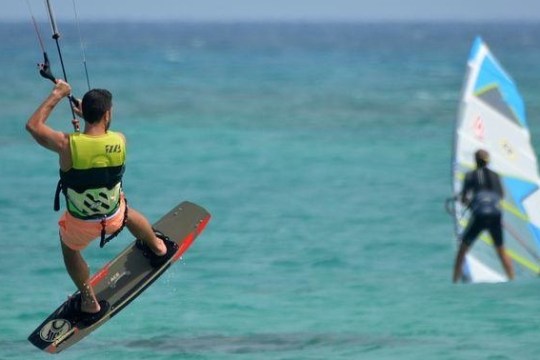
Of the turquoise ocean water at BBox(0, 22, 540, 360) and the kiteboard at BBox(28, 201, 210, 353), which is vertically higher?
the kiteboard at BBox(28, 201, 210, 353)

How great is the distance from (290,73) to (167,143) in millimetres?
42768

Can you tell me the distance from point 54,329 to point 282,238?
12.4m

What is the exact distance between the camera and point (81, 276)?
1177 centimetres

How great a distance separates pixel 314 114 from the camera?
4903 cm

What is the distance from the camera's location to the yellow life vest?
35.9 feet

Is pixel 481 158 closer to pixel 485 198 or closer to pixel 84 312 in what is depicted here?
pixel 485 198

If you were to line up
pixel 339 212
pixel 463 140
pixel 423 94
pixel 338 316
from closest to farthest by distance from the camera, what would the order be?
pixel 463 140
pixel 338 316
pixel 339 212
pixel 423 94

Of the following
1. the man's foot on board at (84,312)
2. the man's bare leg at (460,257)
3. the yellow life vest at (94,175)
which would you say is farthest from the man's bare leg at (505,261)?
the yellow life vest at (94,175)

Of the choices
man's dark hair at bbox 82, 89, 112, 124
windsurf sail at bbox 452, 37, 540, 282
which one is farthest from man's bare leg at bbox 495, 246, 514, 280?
man's dark hair at bbox 82, 89, 112, 124

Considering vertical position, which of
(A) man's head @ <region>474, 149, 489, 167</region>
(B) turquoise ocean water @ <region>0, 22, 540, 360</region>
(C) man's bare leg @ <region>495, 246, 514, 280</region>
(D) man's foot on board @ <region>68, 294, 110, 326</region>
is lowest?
(B) turquoise ocean water @ <region>0, 22, 540, 360</region>

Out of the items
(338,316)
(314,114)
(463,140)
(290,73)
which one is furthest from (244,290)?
(290,73)

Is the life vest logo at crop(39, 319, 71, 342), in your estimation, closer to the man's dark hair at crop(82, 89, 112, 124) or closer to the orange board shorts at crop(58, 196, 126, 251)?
the orange board shorts at crop(58, 196, 126, 251)

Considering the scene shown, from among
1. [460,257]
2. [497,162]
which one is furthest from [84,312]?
[497,162]

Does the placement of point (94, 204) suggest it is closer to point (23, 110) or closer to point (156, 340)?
point (156, 340)
